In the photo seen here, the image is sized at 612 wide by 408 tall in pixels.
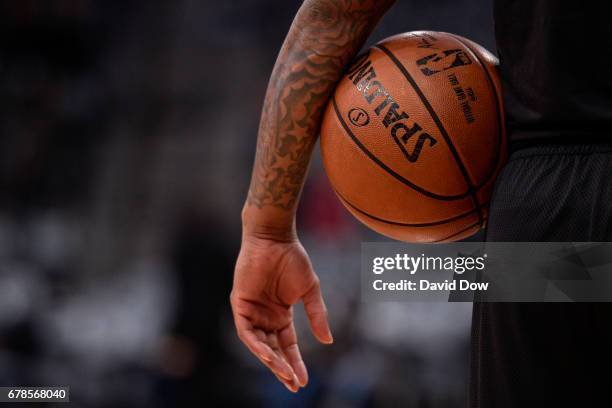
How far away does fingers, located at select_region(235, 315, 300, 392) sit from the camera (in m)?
1.61

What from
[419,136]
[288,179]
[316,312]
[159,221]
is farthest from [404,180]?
[159,221]

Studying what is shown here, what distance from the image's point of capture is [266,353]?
1603 millimetres

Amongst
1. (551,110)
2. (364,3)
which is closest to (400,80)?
(364,3)

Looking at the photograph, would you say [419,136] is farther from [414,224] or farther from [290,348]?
[290,348]

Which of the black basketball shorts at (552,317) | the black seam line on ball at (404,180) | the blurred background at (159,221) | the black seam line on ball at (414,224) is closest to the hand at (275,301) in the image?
the black seam line on ball at (414,224)

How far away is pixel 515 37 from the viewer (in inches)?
51.1

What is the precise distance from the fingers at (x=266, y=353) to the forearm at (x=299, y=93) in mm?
197

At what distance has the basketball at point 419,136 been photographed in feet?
4.55

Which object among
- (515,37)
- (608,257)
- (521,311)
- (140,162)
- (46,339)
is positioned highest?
(515,37)

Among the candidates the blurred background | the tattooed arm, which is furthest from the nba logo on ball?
the blurred background

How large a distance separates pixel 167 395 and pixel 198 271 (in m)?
0.70

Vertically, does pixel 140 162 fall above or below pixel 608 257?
below

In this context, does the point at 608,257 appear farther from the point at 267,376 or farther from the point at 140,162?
the point at 140,162

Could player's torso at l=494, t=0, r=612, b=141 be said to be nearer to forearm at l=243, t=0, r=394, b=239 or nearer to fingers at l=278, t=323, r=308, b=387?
forearm at l=243, t=0, r=394, b=239
